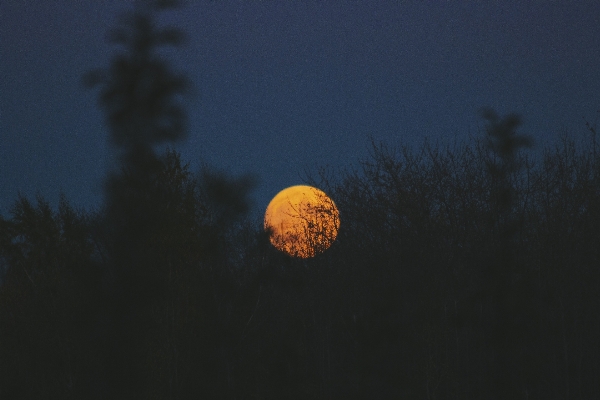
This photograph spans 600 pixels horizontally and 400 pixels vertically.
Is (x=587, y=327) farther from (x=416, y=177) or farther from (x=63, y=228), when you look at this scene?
(x=63, y=228)

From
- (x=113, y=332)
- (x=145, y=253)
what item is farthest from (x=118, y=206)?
(x=113, y=332)

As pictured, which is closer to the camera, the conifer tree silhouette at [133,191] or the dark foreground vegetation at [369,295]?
the conifer tree silhouette at [133,191]

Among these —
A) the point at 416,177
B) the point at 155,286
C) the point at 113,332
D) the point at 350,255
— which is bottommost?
the point at 113,332

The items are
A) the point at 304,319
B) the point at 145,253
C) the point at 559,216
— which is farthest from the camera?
the point at 304,319

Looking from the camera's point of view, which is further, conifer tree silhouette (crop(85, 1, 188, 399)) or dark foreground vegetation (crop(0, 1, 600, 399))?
dark foreground vegetation (crop(0, 1, 600, 399))

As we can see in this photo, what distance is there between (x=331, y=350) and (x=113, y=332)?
13025 mm

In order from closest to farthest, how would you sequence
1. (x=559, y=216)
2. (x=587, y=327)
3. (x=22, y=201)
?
(x=587, y=327) < (x=559, y=216) < (x=22, y=201)

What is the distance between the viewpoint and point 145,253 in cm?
1109

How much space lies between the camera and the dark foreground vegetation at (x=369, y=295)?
654 inches

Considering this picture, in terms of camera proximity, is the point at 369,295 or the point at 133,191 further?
the point at 369,295

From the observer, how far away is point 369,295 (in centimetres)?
2080

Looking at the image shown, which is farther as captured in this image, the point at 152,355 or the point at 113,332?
the point at 152,355

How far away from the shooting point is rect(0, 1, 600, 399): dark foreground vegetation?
54.5 feet

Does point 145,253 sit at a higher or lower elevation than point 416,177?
lower
